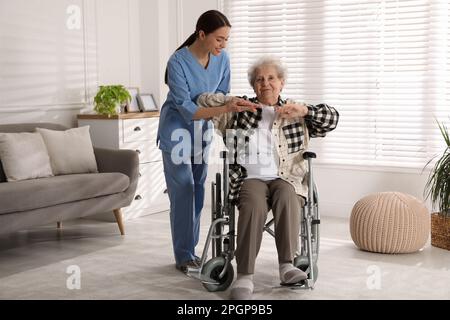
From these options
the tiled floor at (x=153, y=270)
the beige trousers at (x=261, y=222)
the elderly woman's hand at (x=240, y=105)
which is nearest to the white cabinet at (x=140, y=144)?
the tiled floor at (x=153, y=270)

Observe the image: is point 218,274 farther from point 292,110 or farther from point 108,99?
point 108,99

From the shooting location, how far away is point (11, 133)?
175 inches

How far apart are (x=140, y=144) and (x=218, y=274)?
2.17 meters

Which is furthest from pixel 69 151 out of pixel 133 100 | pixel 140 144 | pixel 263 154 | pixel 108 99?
pixel 263 154

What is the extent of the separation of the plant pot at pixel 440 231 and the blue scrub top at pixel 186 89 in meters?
1.57

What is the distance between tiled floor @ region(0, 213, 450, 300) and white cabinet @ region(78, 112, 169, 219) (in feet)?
1.70

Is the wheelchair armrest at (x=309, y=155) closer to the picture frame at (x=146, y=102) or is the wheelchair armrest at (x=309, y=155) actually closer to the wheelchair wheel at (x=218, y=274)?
the wheelchair wheel at (x=218, y=274)

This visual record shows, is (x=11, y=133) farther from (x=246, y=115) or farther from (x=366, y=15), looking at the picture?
(x=366, y=15)

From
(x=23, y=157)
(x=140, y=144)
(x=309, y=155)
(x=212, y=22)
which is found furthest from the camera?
(x=140, y=144)

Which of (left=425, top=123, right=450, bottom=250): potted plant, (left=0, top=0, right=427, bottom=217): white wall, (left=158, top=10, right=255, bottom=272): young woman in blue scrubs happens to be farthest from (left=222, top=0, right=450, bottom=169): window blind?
(left=158, top=10, right=255, bottom=272): young woman in blue scrubs

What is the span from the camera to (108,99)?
5.16 meters

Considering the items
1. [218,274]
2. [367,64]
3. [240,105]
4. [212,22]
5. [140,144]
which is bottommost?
[218,274]

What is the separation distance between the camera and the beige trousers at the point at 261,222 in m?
3.17

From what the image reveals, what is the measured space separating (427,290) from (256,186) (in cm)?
97
